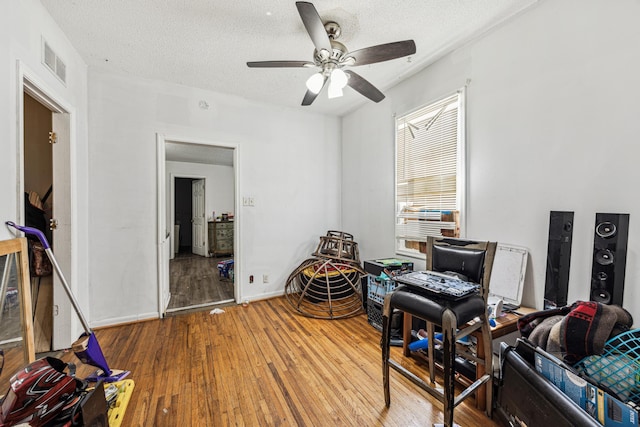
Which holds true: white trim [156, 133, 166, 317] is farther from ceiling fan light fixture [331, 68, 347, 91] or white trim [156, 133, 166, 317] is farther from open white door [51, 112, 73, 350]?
ceiling fan light fixture [331, 68, 347, 91]

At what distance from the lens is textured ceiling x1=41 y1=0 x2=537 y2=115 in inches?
73.3

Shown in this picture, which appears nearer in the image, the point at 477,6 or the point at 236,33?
the point at 477,6

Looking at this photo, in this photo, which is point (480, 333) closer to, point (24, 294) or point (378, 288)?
point (378, 288)

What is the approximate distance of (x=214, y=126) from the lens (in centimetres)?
326

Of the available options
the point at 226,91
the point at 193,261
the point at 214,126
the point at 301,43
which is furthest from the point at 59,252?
the point at 193,261

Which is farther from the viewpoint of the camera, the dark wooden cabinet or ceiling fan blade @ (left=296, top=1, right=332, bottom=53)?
the dark wooden cabinet

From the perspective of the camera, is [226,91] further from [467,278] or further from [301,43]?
[467,278]

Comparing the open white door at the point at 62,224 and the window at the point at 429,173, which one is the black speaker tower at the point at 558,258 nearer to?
the window at the point at 429,173

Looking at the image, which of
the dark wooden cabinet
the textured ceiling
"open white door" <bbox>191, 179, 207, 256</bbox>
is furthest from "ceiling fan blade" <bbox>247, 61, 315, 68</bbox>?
"open white door" <bbox>191, 179, 207, 256</bbox>

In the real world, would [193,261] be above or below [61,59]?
below

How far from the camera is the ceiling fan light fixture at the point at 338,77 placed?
1871 millimetres

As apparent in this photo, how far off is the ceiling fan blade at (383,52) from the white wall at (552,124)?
93cm

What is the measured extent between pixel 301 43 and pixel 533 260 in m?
2.54

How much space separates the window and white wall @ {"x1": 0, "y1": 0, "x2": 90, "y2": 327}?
3104mm
